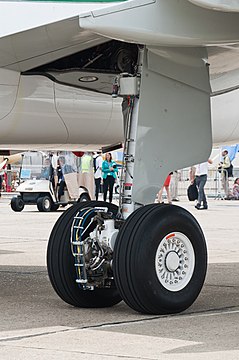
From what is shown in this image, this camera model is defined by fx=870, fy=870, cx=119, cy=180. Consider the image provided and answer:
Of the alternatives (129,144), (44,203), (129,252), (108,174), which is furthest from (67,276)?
(108,174)

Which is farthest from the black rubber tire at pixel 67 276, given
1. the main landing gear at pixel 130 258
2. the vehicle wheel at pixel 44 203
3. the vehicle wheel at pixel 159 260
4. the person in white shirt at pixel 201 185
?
the person in white shirt at pixel 201 185

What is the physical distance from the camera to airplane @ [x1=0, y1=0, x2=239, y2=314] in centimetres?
603

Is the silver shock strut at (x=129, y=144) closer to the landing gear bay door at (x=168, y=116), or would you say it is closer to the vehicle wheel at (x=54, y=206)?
the landing gear bay door at (x=168, y=116)

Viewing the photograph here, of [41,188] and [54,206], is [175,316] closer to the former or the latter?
[41,188]

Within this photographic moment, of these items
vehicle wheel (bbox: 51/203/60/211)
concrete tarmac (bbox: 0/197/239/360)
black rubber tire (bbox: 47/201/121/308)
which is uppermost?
vehicle wheel (bbox: 51/203/60/211)

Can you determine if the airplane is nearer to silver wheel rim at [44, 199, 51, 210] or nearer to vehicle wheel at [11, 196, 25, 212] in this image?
silver wheel rim at [44, 199, 51, 210]

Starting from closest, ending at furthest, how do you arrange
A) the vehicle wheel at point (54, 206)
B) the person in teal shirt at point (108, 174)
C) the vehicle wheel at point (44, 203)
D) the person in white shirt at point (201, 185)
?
the vehicle wheel at point (44, 203)
the vehicle wheel at point (54, 206)
the person in white shirt at point (201, 185)
the person in teal shirt at point (108, 174)

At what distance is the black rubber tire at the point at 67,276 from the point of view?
21.8ft

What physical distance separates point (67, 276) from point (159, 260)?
765mm

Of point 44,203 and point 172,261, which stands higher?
point 44,203

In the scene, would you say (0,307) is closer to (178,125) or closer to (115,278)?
(115,278)

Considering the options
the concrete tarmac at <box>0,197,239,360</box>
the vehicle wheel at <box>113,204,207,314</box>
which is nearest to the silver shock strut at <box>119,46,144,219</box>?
the vehicle wheel at <box>113,204,207,314</box>

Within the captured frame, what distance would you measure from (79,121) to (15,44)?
1.37m

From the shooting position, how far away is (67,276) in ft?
21.7
